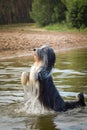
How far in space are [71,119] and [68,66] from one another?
24.6ft

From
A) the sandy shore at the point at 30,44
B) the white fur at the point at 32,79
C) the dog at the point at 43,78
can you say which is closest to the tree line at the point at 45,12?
the sandy shore at the point at 30,44

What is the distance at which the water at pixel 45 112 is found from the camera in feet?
25.5

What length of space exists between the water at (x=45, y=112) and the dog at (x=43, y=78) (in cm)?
29

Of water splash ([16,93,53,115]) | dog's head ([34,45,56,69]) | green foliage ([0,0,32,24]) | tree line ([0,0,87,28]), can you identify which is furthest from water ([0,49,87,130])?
green foliage ([0,0,32,24])

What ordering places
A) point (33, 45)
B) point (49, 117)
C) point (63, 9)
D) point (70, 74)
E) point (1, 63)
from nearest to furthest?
point (49, 117) → point (70, 74) → point (1, 63) → point (33, 45) → point (63, 9)

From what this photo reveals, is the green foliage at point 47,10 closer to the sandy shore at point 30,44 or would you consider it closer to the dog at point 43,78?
the sandy shore at point 30,44

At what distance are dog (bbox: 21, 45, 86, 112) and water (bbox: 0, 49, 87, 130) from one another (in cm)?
29

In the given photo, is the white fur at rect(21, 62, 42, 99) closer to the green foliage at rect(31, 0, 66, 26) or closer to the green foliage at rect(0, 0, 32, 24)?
the green foliage at rect(31, 0, 66, 26)

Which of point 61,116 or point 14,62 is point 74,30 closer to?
point 14,62

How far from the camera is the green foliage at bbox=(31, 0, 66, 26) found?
43000 millimetres

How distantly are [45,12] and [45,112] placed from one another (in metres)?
35.6

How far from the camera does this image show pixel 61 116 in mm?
8312

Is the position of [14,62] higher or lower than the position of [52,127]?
lower

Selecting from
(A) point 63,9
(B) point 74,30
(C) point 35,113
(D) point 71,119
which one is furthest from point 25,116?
(A) point 63,9
